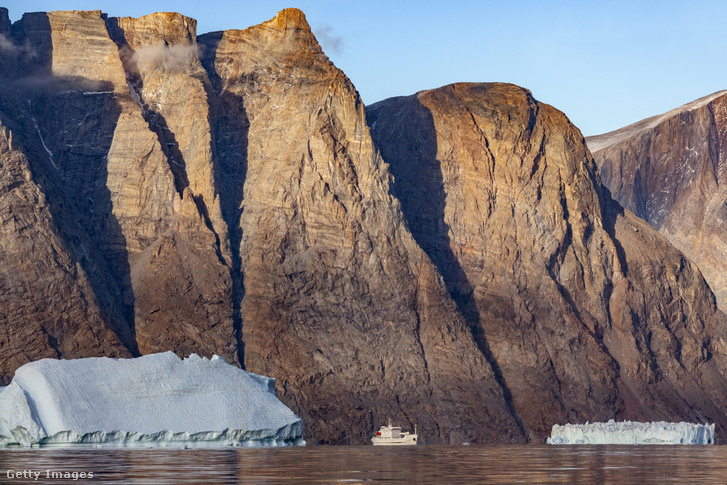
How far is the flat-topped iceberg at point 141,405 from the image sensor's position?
3110 inches

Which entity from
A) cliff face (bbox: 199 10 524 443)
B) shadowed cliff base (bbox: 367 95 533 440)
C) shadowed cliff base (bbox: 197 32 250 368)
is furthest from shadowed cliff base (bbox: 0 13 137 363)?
shadowed cliff base (bbox: 367 95 533 440)

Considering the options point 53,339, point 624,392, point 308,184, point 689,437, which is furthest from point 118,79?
point 689,437

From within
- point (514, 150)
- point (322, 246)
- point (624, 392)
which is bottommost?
point (624, 392)

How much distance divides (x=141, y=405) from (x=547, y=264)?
7341 centimetres

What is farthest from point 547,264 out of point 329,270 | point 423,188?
point 329,270

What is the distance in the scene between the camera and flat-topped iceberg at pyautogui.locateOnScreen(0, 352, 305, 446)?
79000mm

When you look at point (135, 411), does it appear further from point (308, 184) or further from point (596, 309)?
point (596, 309)

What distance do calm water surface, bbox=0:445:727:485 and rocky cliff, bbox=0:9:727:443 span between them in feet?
134

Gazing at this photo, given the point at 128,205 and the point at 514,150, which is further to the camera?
the point at 514,150

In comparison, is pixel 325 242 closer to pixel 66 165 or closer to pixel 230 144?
pixel 230 144

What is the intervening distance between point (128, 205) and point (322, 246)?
72.8ft

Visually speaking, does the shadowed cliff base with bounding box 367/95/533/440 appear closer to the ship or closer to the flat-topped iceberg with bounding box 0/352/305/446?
the ship

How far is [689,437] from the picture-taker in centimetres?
10738

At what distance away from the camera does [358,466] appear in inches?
2628
